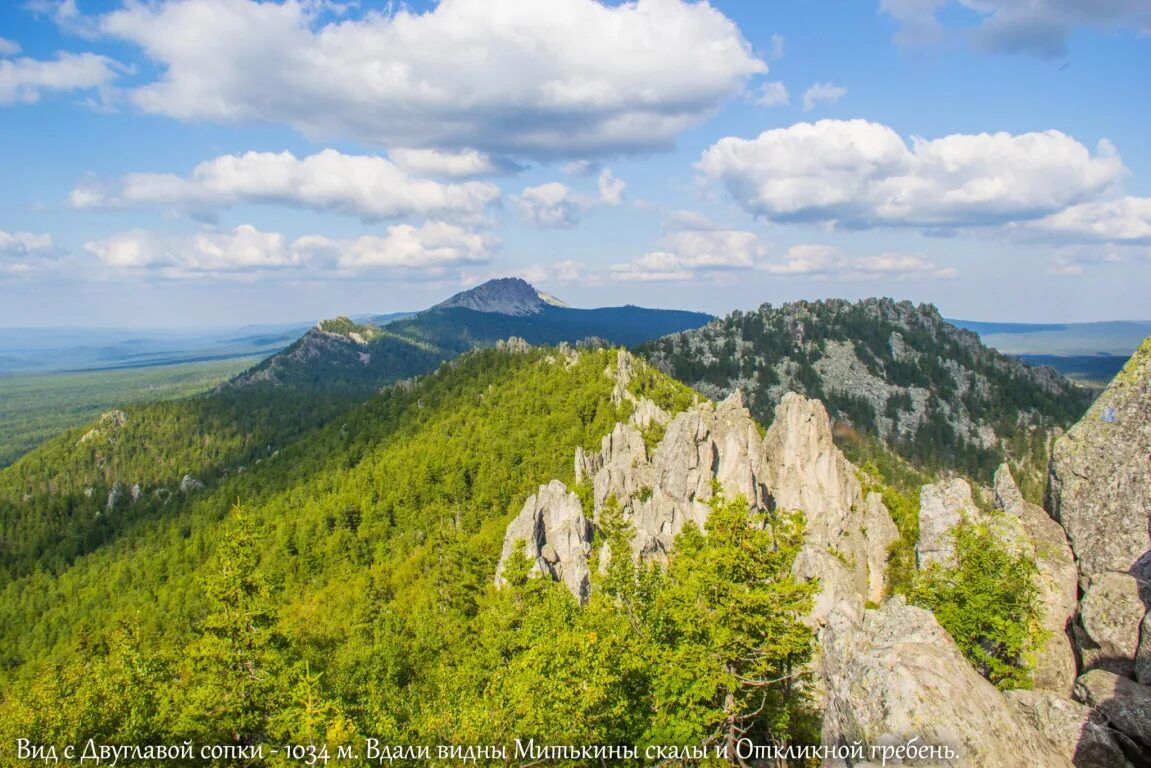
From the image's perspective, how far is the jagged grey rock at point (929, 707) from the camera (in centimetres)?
1511

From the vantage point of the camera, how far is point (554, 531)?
72.4 metres

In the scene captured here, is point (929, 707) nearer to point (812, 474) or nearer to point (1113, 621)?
point (1113, 621)

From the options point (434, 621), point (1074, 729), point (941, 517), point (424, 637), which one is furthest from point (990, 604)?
point (434, 621)

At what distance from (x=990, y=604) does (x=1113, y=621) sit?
5.43m

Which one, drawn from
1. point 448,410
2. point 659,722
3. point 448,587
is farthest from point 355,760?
point 448,410

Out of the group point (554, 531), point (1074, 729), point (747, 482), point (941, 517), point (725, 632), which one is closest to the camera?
point (1074, 729)

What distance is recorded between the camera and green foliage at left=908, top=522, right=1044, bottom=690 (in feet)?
85.5

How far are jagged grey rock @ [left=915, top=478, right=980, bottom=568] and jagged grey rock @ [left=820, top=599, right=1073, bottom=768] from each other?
22047 mm

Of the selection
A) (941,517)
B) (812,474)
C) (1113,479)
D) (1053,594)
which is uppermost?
(1113,479)

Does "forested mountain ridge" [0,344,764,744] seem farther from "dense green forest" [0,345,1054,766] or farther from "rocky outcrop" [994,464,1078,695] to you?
"rocky outcrop" [994,464,1078,695]

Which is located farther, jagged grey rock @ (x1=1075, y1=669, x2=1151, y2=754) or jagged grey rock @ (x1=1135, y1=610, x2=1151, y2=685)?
jagged grey rock @ (x1=1135, y1=610, x2=1151, y2=685)

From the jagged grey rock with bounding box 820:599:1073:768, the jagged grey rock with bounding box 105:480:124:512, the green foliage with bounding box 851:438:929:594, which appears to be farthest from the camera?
the jagged grey rock with bounding box 105:480:124:512

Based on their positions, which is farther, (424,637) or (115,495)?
(115,495)

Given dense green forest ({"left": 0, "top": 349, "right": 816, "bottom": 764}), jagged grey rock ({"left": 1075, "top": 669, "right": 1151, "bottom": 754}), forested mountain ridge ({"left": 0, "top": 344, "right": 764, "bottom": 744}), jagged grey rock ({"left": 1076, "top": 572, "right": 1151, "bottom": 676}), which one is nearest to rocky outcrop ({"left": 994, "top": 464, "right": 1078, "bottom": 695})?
jagged grey rock ({"left": 1076, "top": 572, "right": 1151, "bottom": 676})
